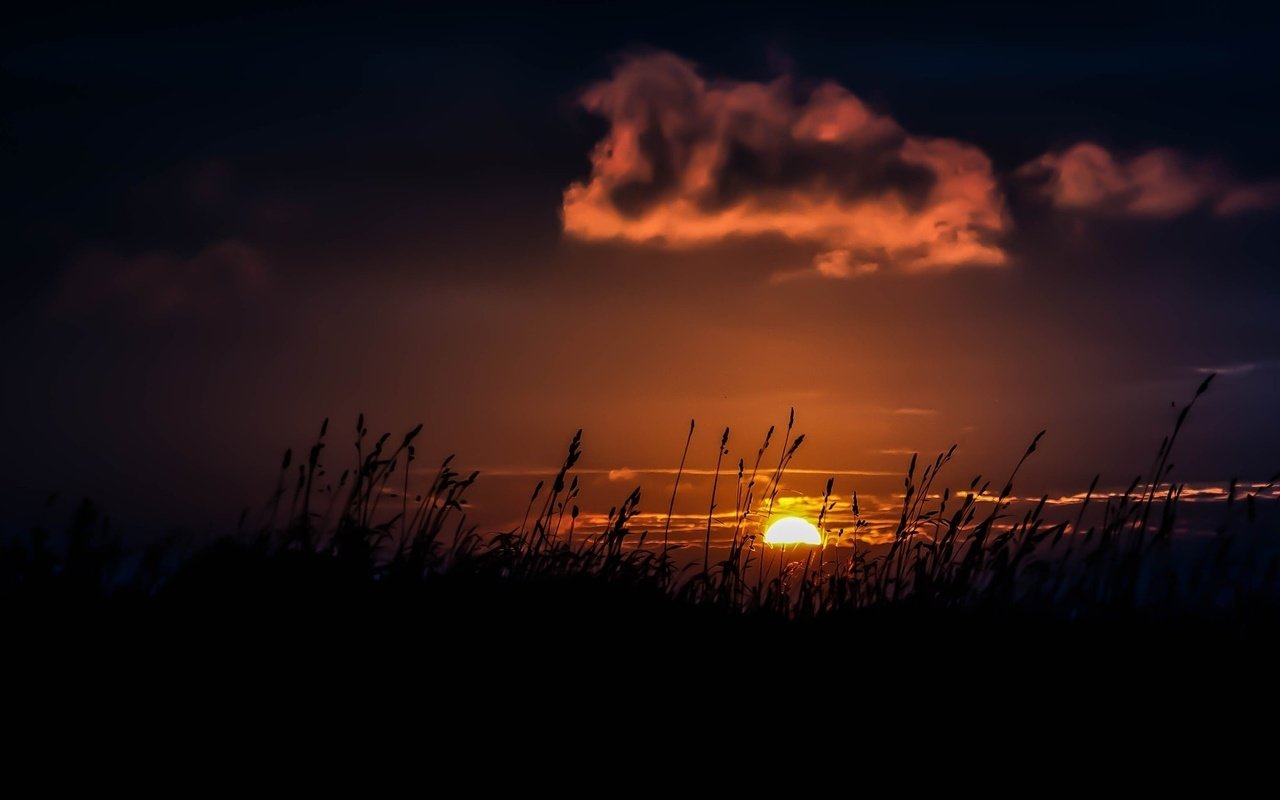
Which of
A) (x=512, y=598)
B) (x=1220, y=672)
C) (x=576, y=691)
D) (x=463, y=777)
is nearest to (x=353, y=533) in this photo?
(x=512, y=598)

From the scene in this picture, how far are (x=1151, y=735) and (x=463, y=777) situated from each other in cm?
285

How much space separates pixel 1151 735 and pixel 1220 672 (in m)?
1.00

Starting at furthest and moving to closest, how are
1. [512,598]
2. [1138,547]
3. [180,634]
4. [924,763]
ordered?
1. [1138,547]
2. [512,598]
3. [180,634]
4. [924,763]

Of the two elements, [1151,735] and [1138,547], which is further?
[1138,547]

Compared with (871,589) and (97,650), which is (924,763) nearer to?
(871,589)

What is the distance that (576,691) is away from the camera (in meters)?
4.38

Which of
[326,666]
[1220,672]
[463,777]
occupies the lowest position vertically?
[463,777]

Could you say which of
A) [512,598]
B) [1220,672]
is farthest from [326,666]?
[1220,672]

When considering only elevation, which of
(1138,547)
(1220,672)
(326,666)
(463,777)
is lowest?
(463,777)

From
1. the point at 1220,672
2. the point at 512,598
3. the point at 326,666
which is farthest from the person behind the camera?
the point at 512,598

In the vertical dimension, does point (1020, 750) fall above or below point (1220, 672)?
below

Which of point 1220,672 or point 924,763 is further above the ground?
point 1220,672

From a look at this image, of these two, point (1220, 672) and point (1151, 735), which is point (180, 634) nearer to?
point (1151, 735)

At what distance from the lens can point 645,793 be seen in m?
3.71
